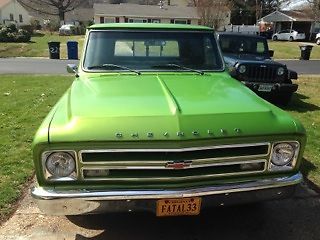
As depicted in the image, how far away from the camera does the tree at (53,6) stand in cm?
8139

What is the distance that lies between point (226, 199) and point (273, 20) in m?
59.9

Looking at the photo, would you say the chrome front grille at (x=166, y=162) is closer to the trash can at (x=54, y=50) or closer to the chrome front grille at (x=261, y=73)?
the chrome front grille at (x=261, y=73)

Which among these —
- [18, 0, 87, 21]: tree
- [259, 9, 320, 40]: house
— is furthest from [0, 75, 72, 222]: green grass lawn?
[18, 0, 87, 21]: tree

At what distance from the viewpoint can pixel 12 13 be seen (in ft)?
203

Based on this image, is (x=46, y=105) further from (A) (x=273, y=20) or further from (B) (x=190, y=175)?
(A) (x=273, y=20)

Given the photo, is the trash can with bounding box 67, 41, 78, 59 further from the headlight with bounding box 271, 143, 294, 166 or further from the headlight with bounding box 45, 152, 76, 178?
the headlight with bounding box 271, 143, 294, 166

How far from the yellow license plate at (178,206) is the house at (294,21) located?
55184 mm

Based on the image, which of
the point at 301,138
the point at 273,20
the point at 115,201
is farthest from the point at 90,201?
the point at 273,20

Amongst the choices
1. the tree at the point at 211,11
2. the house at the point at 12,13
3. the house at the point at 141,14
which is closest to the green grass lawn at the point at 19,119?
the tree at the point at 211,11

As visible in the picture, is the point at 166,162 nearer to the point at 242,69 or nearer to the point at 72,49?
the point at 242,69

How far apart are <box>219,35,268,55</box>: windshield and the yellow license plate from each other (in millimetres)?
8193

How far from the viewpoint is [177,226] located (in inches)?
156

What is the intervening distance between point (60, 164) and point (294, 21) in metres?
58.8

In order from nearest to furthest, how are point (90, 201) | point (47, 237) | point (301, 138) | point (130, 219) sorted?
1. point (90, 201)
2. point (301, 138)
3. point (47, 237)
4. point (130, 219)
